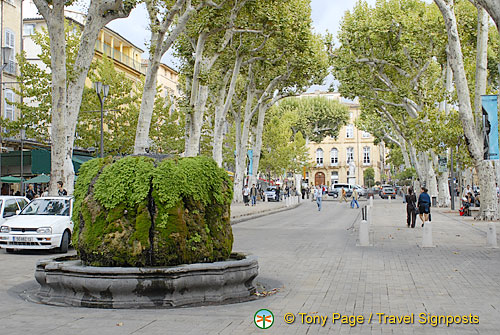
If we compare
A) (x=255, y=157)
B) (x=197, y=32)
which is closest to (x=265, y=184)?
(x=255, y=157)

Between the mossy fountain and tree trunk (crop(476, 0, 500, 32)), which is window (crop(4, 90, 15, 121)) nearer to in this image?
tree trunk (crop(476, 0, 500, 32))

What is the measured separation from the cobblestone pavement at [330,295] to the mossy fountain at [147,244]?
32cm

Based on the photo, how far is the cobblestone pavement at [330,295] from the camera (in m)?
6.34

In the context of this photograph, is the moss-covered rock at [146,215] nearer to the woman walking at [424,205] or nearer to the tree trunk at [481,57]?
the woman walking at [424,205]

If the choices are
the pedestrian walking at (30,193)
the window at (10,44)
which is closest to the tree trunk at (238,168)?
the window at (10,44)

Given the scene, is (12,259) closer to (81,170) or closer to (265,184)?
(81,170)

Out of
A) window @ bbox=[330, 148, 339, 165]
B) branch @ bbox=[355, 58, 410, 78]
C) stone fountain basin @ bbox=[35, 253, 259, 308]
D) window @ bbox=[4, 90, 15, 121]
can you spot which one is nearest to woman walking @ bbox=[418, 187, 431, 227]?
stone fountain basin @ bbox=[35, 253, 259, 308]

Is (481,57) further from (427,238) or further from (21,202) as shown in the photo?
(21,202)

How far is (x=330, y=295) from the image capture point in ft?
27.2

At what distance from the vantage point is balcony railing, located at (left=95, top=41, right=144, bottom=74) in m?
49.7

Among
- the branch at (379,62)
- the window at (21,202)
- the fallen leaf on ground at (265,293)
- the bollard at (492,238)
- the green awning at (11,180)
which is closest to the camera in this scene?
the fallen leaf on ground at (265,293)

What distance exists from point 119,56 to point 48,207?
40659mm

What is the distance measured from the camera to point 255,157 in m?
46.5

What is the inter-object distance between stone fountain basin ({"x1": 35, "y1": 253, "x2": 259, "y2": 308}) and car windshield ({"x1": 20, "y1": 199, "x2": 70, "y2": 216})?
304 inches
